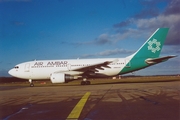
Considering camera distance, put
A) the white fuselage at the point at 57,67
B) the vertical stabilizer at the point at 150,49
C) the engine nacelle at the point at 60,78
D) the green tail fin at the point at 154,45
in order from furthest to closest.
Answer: the green tail fin at the point at 154,45
the vertical stabilizer at the point at 150,49
the white fuselage at the point at 57,67
the engine nacelle at the point at 60,78

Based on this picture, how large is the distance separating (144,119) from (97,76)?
59.3ft

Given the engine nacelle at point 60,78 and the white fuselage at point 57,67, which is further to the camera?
the white fuselage at point 57,67

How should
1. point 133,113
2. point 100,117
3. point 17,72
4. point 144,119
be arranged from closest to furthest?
1. point 144,119
2. point 100,117
3. point 133,113
4. point 17,72

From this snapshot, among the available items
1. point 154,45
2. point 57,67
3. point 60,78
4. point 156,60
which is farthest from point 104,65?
point 154,45

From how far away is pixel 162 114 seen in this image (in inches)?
215

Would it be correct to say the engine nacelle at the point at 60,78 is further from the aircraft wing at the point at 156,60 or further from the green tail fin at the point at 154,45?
the aircraft wing at the point at 156,60

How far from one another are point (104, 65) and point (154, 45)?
599 centimetres

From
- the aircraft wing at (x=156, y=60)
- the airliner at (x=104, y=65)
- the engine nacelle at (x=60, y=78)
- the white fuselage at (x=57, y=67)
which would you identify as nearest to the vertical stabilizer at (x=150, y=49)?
the airliner at (x=104, y=65)

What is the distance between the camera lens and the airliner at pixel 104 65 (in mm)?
22500

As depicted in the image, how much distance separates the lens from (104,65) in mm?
22016

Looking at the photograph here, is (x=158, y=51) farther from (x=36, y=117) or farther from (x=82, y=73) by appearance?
(x=36, y=117)

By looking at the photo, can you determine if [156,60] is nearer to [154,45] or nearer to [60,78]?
[154,45]

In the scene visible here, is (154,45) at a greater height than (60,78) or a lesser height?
greater

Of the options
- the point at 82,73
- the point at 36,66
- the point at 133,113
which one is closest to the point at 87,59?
the point at 82,73
